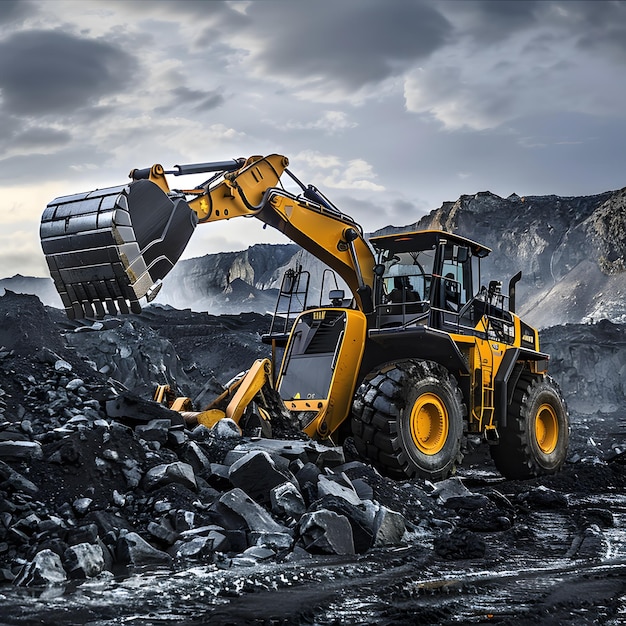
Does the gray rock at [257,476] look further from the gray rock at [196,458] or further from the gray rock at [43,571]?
the gray rock at [43,571]

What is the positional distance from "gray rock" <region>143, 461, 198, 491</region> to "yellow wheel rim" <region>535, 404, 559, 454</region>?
20.0 feet

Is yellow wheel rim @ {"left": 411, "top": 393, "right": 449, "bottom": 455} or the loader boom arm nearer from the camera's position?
the loader boom arm

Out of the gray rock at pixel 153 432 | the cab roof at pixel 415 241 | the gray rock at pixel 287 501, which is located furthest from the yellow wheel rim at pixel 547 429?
the gray rock at pixel 153 432

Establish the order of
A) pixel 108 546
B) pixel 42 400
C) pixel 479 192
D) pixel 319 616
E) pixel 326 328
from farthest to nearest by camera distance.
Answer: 1. pixel 479 192
2. pixel 326 328
3. pixel 42 400
4. pixel 108 546
5. pixel 319 616

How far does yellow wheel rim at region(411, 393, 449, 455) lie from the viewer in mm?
8789

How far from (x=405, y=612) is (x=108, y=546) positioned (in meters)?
2.21

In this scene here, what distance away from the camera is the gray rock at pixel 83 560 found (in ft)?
16.8

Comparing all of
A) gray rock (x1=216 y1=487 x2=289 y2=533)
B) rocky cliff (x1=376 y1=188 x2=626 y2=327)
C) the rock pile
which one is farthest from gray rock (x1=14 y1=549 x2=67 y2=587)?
rocky cliff (x1=376 y1=188 x2=626 y2=327)

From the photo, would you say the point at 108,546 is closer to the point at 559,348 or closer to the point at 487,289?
the point at 487,289

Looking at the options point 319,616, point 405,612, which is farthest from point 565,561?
point 319,616

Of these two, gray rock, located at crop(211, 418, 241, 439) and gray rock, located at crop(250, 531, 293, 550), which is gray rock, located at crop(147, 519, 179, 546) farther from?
gray rock, located at crop(211, 418, 241, 439)

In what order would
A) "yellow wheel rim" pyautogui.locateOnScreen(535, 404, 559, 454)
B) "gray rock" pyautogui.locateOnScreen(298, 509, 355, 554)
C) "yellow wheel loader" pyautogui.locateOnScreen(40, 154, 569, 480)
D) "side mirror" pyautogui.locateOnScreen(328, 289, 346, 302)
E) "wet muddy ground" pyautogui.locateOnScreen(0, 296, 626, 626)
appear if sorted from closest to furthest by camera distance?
"wet muddy ground" pyautogui.locateOnScreen(0, 296, 626, 626) < "gray rock" pyautogui.locateOnScreen(298, 509, 355, 554) < "yellow wheel loader" pyautogui.locateOnScreen(40, 154, 569, 480) < "side mirror" pyautogui.locateOnScreen(328, 289, 346, 302) < "yellow wheel rim" pyautogui.locateOnScreen(535, 404, 559, 454)

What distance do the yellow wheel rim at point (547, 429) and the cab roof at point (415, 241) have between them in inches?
101

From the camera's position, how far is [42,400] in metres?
7.84
